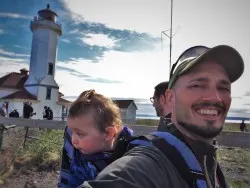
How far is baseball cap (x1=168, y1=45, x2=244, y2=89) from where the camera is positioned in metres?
1.71

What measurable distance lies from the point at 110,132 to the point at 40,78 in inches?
1537

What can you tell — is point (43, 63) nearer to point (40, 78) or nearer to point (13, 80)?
point (40, 78)

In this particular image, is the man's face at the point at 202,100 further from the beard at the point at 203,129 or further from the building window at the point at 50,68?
the building window at the point at 50,68

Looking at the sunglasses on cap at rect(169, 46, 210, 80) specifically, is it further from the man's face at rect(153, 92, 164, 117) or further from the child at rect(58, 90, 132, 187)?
the man's face at rect(153, 92, 164, 117)

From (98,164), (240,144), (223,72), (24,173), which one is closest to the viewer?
(223,72)

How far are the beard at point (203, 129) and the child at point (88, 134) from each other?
0.90 metres

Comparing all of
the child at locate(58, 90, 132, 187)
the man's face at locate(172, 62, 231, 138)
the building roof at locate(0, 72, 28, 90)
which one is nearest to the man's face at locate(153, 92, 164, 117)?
the child at locate(58, 90, 132, 187)

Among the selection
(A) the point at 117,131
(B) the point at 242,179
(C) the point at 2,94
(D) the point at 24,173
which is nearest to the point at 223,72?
(A) the point at 117,131

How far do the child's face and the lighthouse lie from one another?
38.6 meters

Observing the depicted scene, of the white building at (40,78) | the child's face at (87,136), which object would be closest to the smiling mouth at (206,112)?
the child's face at (87,136)

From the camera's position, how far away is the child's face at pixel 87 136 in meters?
2.41

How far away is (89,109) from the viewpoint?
8.20 ft

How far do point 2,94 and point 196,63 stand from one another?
147 ft

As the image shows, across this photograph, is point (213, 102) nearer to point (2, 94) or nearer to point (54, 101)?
point (54, 101)
